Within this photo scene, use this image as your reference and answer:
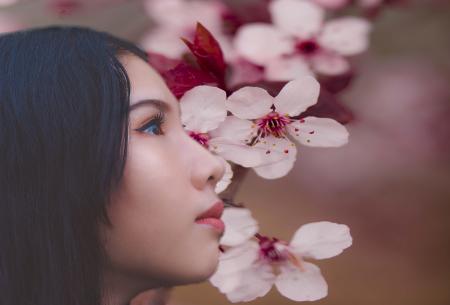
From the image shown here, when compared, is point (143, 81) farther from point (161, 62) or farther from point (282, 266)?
point (282, 266)

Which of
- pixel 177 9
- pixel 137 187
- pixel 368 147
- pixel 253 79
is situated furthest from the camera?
pixel 368 147

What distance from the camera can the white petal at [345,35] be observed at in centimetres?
81

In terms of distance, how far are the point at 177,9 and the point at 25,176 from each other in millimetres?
384

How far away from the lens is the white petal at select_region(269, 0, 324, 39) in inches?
30.8

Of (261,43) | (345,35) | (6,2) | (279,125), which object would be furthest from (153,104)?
(6,2)

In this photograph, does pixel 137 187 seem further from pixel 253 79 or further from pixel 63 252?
pixel 253 79

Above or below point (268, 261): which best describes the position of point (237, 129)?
above

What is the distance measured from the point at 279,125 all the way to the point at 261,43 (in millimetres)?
160

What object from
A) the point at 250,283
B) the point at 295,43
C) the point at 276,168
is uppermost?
the point at 295,43

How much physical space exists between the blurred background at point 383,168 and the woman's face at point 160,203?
38 cm

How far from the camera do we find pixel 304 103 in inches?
24.0

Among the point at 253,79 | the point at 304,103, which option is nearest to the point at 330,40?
the point at 253,79

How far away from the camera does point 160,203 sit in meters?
0.55

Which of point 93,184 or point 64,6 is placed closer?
point 93,184
